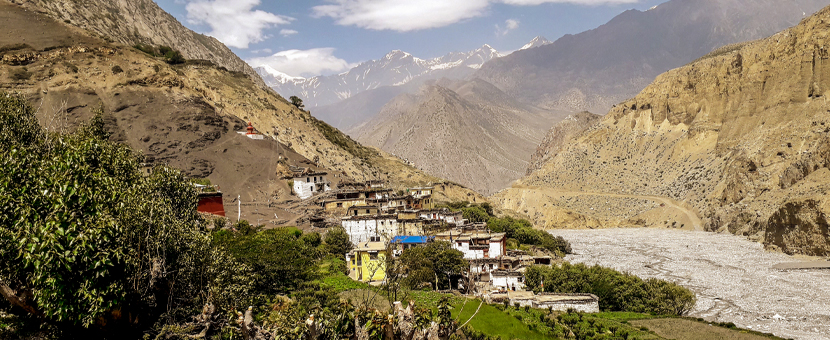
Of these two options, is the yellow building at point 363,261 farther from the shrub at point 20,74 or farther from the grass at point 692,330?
the shrub at point 20,74

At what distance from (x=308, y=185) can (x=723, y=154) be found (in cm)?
8186

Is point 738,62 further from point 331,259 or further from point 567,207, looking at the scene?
point 331,259

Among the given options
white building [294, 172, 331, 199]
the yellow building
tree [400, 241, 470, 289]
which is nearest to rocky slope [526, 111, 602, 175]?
white building [294, 172, 331, 199]

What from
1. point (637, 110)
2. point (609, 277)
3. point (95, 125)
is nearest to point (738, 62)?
point (637, 110)

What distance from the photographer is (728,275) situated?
47.2 meters

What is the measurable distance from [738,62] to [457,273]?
340 feet

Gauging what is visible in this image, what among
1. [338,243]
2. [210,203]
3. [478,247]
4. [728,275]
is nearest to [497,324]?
[478,247]

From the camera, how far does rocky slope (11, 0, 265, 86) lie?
96.1 metres

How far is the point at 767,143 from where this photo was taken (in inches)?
3295

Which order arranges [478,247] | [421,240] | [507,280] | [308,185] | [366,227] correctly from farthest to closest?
[308,185], [366,227], [478,247], [421,240], [507,280]

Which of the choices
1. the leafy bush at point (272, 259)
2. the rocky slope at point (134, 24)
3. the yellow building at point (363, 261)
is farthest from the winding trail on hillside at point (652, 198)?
the rocky slope at point (134, 24)

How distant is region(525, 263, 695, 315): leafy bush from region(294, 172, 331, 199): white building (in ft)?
102

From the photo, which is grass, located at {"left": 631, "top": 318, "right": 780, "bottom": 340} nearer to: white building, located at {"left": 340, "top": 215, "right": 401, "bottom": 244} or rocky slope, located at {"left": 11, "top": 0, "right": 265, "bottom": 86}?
white building, located at {"left": 340, "top": 215, "right": 401, "bottom": 244}

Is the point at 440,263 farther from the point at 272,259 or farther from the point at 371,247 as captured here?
the point at 272,259
